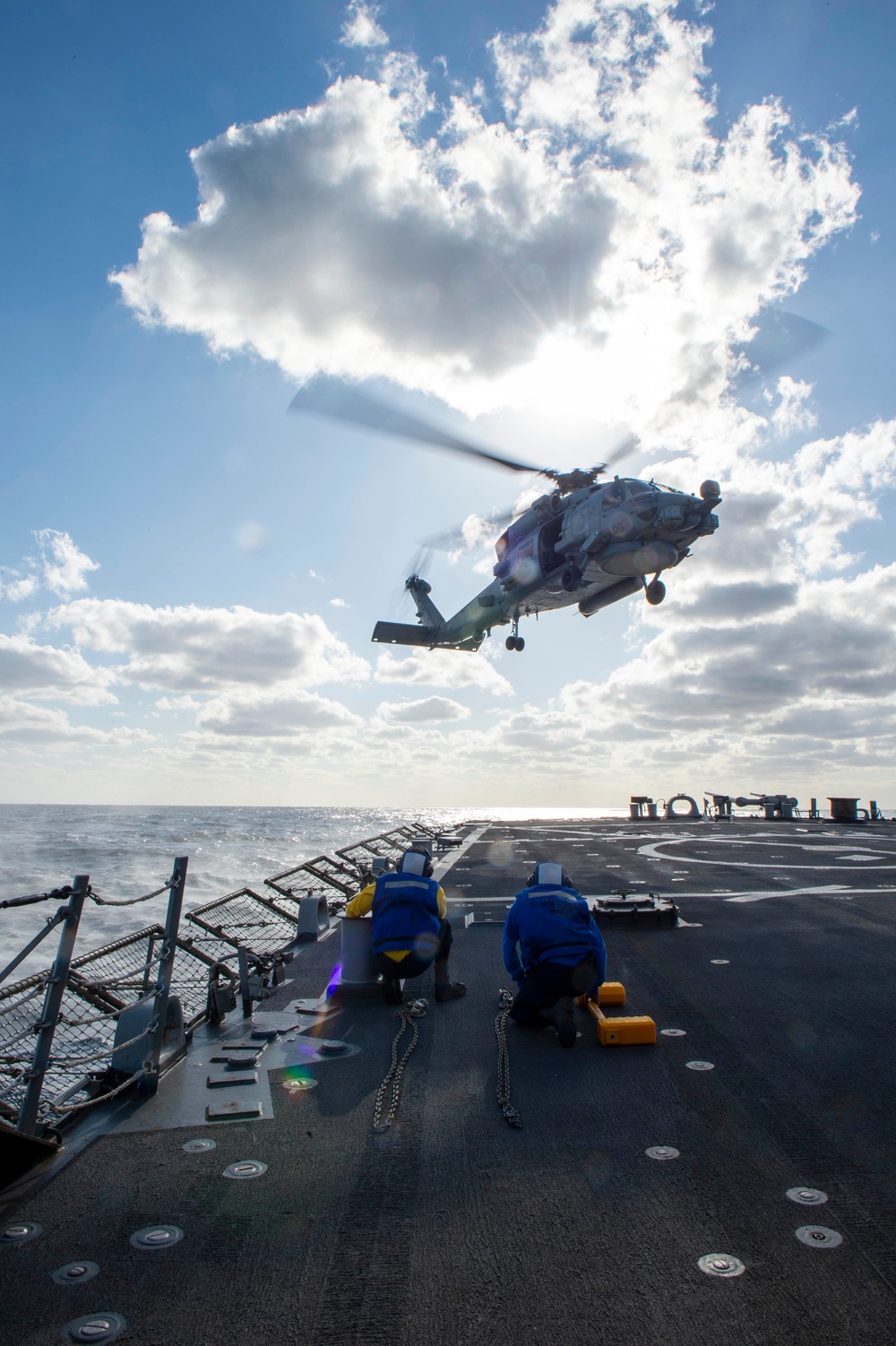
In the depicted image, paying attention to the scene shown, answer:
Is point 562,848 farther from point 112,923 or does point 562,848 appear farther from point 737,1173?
point 737,1173

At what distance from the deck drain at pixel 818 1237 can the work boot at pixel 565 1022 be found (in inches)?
112

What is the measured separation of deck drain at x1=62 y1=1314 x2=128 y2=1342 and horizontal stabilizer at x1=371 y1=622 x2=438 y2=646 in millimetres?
28078

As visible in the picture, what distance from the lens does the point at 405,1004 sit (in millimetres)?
7809

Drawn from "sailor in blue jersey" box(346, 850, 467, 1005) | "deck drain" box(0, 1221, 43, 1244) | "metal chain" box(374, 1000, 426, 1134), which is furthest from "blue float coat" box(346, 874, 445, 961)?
"deck drain" box(0, 1221, 43, 1244)

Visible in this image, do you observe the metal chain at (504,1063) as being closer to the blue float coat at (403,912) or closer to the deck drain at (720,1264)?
the blue float coat at (403,912)

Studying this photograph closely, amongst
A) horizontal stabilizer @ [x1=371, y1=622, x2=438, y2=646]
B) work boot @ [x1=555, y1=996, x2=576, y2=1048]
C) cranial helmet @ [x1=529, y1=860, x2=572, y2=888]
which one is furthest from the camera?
horizontal stabilizer @ [x1=371, y1=622, x2=438, y2=646]

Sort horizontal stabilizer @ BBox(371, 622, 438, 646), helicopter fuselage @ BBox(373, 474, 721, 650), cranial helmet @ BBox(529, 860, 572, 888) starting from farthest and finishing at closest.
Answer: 1. horizontal stabilizer @ BBox(371, 622, 438, 646)
2. helicopter fuselage @ BBox(373, 474, 721, 650)
3. cranial helmet @ BBox(529, 860, 572, 888)

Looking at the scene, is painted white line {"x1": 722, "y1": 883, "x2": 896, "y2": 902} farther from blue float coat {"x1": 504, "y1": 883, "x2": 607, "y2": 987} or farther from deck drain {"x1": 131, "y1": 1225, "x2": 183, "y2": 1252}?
deck drain {"x1": 131, "y1": 1225, "x2": 183, "y2": 1252}

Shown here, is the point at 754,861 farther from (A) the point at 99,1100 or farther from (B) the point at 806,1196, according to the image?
(A) the point at 99,1100

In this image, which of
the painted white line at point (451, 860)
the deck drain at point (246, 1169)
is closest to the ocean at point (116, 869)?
the painted white line at point (451, 860)

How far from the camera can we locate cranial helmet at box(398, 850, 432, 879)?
7.88 meters

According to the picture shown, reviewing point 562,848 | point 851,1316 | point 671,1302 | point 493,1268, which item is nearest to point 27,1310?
point 493,1268

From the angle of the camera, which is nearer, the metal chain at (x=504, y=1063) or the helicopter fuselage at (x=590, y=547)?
the metal chain at (x=504, y=1063)

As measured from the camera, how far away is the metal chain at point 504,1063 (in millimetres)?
5029
